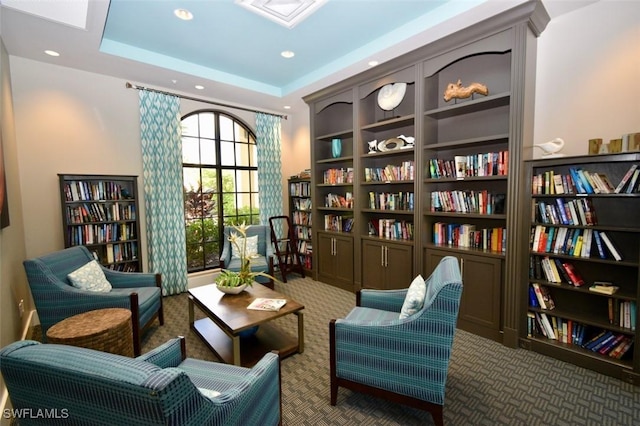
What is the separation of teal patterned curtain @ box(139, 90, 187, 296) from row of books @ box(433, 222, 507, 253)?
11.6 feet

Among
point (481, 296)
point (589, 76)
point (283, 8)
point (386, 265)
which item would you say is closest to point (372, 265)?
point (386, 265)

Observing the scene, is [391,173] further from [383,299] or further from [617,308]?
[617,308]

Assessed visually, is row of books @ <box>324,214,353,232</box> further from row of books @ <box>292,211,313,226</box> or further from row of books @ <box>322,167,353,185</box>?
row of books @ <box>322,167,353,185</box>

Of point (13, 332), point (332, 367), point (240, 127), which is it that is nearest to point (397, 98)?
point (240, 127)

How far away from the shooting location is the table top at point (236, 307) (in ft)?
7.41

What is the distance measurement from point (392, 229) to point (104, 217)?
3614mm

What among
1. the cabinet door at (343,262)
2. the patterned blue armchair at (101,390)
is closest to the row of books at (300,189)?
the cabinet door at (343,262)

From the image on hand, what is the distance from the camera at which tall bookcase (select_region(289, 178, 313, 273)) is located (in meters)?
5.08

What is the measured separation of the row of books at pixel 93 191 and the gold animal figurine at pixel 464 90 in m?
4.07

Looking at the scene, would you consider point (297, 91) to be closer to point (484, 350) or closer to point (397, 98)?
point (397, 98)

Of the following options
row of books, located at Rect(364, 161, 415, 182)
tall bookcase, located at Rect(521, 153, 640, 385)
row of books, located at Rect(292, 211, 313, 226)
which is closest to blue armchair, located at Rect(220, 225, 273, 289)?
row of books, located at Rect(292, 211, 313, 226)

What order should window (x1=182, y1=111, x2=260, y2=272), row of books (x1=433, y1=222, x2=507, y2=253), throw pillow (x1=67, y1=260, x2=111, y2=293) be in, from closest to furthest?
1. throw pillow (x1=67, y1=260, x2=111, y2=293)
2. row of books (x1=433, y1=222, x2=507, y2=253)
3. window (x1=182, y1=111, x2=260, y2=272)

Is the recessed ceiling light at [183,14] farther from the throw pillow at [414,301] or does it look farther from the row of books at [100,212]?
the throw pillow at [414,301]

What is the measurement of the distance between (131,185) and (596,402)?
5.08 meters
